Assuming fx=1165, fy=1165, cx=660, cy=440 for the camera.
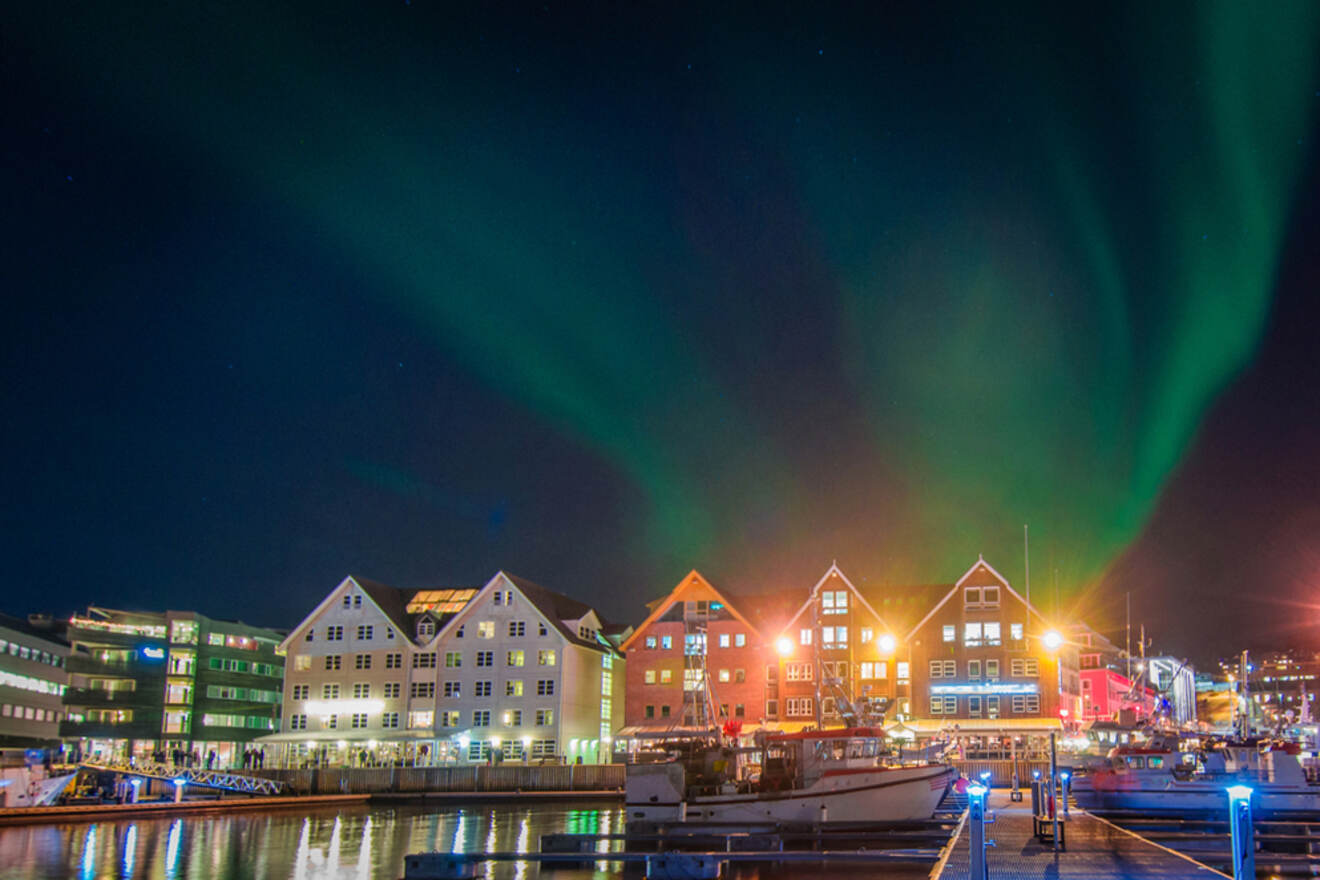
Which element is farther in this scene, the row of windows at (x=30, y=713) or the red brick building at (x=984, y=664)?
the row of windows at (x=30, y=713)

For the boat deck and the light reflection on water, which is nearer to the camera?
the boat deck

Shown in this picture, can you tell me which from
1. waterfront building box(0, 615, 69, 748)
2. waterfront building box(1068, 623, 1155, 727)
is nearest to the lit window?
waterfront building box(1068, 623, 1155, 727)

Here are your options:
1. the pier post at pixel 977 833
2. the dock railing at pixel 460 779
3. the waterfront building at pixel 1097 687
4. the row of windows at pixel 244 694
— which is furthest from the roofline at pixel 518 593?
the pier post at pixel 977 833

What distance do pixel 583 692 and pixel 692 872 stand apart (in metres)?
64.1

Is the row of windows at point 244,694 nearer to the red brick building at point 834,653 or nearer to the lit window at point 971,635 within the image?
the red brick building at point 834,653

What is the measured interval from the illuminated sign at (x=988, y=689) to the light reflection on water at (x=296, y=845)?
33288 mm

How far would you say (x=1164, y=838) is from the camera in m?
43.9

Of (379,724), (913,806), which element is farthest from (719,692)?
(913,806)

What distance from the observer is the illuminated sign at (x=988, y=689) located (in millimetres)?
89625

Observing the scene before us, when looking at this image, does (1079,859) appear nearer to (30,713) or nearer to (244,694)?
(30,713)

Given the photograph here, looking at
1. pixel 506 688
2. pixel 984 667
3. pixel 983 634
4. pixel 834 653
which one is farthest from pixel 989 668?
pixel 506 688

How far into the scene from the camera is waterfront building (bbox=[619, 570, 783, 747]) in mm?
94875

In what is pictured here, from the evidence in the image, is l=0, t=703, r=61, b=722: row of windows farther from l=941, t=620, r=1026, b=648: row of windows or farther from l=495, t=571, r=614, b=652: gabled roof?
l=941, t=620, r=1026, b=648: row of windows

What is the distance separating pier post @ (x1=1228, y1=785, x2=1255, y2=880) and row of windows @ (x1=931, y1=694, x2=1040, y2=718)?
243 ft
